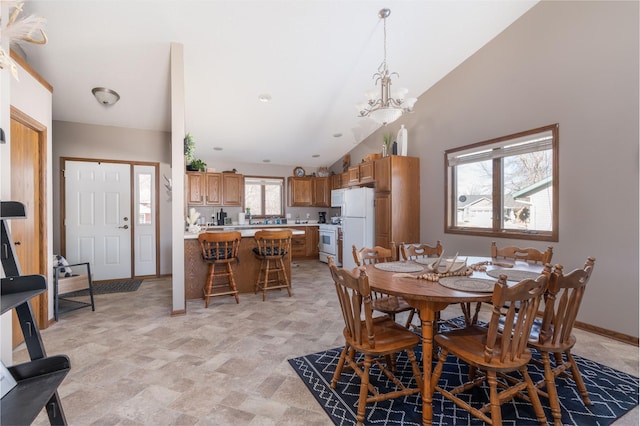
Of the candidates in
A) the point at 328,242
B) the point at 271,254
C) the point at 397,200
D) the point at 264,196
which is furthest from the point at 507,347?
the point at 264,196

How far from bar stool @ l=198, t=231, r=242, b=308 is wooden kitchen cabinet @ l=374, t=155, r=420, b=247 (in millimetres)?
2321

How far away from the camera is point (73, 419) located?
1.69 metres

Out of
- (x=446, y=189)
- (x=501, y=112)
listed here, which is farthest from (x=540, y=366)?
(x=501, y=112)

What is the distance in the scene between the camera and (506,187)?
3738 millimetres

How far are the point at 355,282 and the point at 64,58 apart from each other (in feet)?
13.3

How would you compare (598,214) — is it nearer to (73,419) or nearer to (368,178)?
(368,178)

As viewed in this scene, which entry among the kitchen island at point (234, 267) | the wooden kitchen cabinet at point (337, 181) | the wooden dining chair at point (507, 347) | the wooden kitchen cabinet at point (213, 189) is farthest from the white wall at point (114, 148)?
the wooden dining chair at point (507, 347)

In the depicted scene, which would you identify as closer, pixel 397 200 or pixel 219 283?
pixel 219 283

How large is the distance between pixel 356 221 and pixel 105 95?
4.13 m

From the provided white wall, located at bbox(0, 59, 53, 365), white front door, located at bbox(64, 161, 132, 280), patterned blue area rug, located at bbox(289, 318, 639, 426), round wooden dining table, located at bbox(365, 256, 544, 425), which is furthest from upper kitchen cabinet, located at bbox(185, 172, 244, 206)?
round wooden dining table, located at bbox(365, 256, 544, 425)

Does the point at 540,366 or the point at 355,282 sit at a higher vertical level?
the point at 355,282

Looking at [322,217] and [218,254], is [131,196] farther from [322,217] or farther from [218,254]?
[322,217]

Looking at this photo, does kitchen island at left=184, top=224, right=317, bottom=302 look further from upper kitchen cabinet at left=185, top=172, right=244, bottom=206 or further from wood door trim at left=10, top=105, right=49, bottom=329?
upper kitchen cabinet at left=185, top=172, right=244, bottom=206

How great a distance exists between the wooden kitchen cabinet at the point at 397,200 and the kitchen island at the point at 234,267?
4.69 ft
